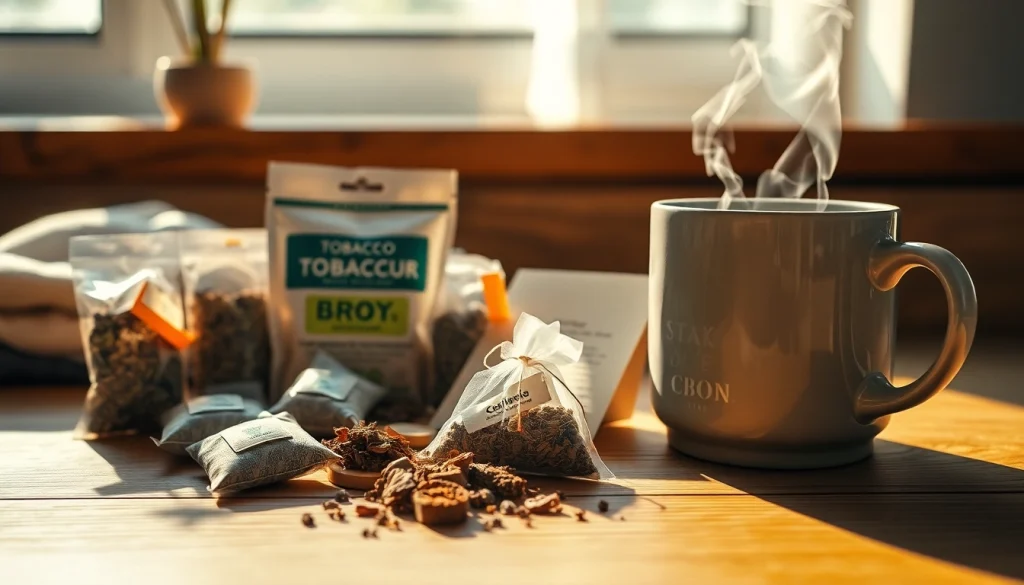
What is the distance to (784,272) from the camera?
2.09ft

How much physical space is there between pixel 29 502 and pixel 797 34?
646 mm

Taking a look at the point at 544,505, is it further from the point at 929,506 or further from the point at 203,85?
the point at 203,85

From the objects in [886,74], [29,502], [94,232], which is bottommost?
[29,502]

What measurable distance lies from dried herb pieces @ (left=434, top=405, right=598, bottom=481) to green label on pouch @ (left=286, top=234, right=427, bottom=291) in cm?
23

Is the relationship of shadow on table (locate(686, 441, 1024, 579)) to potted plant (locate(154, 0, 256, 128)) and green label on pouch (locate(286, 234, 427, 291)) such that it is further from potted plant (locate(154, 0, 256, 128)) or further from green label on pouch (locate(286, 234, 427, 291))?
potted plant (locate(154, 0, 256, 128))

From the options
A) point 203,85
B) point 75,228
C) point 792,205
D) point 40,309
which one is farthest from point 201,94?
point 792,205

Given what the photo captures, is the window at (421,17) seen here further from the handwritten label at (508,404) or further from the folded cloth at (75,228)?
the handwritten label at (508,404)

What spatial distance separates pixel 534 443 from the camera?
0.65 meters

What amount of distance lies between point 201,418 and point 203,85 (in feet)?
1.82

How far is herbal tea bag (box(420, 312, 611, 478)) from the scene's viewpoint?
0.65 m

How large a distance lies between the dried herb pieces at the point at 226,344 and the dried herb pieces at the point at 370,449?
0.20 meters

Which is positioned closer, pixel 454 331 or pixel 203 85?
pixel 454 331

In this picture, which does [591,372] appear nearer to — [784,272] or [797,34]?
[784,272]

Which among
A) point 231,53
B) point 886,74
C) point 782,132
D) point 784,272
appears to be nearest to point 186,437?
point 784,272
